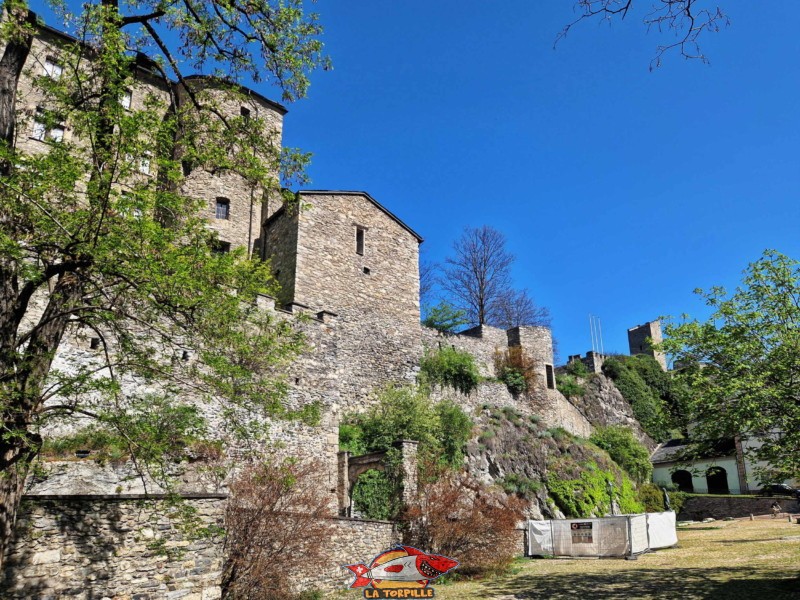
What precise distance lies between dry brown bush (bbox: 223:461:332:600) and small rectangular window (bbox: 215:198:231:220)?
13512mm

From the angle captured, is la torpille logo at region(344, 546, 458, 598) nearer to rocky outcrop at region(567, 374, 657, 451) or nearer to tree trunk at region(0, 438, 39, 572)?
tree trunk at region(0, 438, 39, 572)

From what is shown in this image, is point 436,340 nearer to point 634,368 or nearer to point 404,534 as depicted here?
point 404,534

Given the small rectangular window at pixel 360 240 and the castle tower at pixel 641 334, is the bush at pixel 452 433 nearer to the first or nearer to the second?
the small rectangular window at pixel 360 240

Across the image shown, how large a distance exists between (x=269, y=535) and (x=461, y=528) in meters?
6.03

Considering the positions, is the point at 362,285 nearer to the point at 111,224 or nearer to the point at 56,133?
the point at 56,133

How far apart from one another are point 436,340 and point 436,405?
412 centimetres

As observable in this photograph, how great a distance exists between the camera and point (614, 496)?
25.2 metres

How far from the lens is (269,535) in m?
11.5

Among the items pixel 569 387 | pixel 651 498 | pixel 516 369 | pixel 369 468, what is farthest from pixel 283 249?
pixel 651 498

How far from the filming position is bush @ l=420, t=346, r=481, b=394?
80.7 feet

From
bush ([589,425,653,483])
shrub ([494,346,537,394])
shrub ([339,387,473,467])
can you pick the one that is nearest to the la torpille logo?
shrub ([339,387,473,467])

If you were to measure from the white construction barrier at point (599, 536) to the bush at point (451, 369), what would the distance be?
6.77 meters

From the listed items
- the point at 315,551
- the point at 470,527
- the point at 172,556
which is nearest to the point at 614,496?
the point at 470,527

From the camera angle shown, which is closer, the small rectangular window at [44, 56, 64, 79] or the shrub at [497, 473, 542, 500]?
the small rectangular window at [44, 56, 64, 79]
